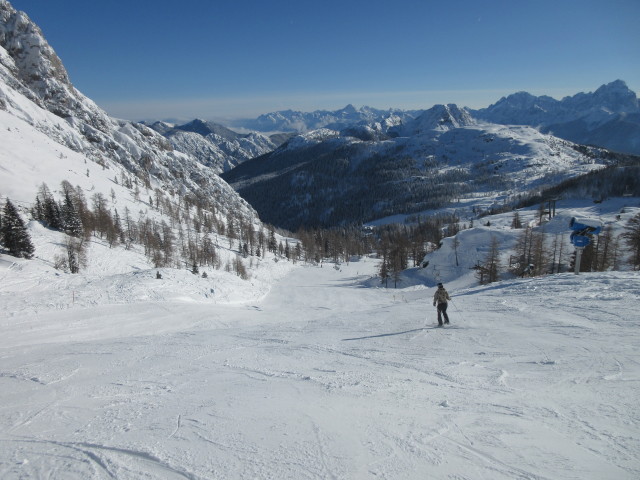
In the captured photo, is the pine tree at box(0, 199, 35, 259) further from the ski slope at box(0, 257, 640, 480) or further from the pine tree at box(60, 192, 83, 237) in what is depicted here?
the ski slope at box(0, 257, 640, 480)

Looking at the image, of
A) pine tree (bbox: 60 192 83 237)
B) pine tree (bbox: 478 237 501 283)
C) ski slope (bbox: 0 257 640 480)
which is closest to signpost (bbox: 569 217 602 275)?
ski slope (bbox: 0 257 640 480)

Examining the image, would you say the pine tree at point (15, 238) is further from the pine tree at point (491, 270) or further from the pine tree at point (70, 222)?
the pine tree at point (491, 270)

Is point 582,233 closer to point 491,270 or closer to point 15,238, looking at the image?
point 491,270

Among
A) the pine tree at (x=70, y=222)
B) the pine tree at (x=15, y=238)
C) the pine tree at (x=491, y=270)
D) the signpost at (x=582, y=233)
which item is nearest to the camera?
the signpost at (x=582, y=233)

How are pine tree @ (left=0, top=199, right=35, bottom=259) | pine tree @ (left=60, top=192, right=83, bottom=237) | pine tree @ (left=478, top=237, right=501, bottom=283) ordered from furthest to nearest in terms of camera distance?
pine tree @ (left=60, top=192, right=83, bottom=237), pine tree @ (left=478, top=237, right=501, bottom=283), pine tree @ (left=0, top=199, right=35, bottom=259)

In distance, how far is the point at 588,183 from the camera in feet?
561

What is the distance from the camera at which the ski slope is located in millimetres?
5910

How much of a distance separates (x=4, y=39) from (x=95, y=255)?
24504 centimetres

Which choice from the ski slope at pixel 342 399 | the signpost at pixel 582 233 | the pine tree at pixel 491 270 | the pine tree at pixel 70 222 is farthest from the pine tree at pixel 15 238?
the pine tree at pixel 491 270

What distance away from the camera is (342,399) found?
8.51 metres

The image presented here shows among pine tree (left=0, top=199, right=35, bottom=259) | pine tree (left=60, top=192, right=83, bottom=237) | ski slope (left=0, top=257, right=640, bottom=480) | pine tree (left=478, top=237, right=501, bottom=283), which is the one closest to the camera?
ski slope (left=0, top=257, right=640, bottom=480)

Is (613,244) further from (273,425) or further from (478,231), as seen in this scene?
(273,425)

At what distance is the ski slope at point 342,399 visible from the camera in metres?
5.91

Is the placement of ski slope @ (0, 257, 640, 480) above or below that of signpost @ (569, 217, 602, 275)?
below
